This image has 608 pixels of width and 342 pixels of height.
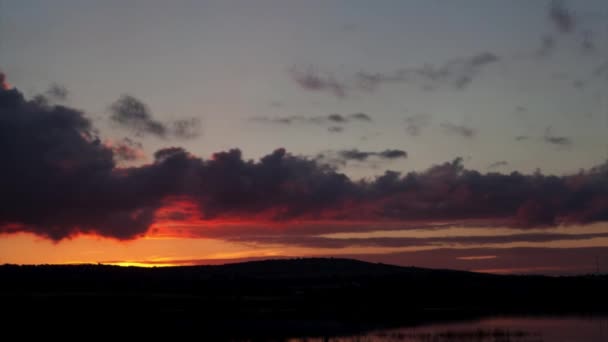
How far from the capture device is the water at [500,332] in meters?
61.7

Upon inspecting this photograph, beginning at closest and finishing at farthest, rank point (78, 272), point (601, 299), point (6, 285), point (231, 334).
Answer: point (231, 334) < point (601, 299) < point (6, 285) < point (78, 272)

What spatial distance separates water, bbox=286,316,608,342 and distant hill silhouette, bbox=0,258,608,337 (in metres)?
7.58

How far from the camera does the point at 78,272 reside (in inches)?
6004

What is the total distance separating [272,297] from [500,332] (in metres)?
55.6

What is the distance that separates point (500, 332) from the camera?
217 ft

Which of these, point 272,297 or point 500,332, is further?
point 272,297

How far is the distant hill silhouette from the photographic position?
3054 inches

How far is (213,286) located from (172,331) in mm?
69028

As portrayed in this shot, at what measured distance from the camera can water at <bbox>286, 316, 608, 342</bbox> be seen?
61.7 meters

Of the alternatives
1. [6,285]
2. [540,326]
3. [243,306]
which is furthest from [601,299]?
[6,285]

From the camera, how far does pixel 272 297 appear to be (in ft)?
384

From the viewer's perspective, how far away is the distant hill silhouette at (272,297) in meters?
Result: 77.6

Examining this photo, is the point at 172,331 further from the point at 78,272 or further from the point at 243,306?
the point at 78,272

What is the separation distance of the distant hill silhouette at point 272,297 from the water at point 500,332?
7.58 m
